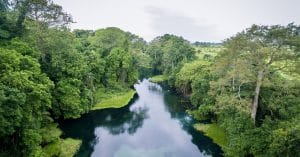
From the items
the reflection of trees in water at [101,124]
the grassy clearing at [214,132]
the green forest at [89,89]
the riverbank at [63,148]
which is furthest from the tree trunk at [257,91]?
the riverbank at [63,148]

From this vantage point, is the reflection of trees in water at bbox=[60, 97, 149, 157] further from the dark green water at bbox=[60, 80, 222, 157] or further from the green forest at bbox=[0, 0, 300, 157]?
the green forest at bbox=[0, 0, 300, 157]

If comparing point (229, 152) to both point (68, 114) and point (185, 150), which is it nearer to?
point (185, 150)

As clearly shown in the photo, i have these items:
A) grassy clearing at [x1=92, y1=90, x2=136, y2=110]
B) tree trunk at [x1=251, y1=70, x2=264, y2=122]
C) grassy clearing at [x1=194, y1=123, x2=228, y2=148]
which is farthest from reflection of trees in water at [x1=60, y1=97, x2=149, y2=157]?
tree trunk at [x1=251, y1=70, x2=264, y2=122]

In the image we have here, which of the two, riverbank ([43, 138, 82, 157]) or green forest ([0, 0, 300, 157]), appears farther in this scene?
riverbank ([43, 138, 82, 157])

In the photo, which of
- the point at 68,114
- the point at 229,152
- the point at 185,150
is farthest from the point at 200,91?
the point at 68,114

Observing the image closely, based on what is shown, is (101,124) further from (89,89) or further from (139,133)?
(89,89)

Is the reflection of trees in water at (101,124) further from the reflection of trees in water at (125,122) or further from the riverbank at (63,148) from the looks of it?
the riverbank at (63,148)

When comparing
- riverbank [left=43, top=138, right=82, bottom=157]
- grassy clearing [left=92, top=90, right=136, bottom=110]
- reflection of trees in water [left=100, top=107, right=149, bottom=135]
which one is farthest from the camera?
grassy clearing [left=92, top=90, right=136, bottom=110]

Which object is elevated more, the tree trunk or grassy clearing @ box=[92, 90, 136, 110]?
the tree trunk
